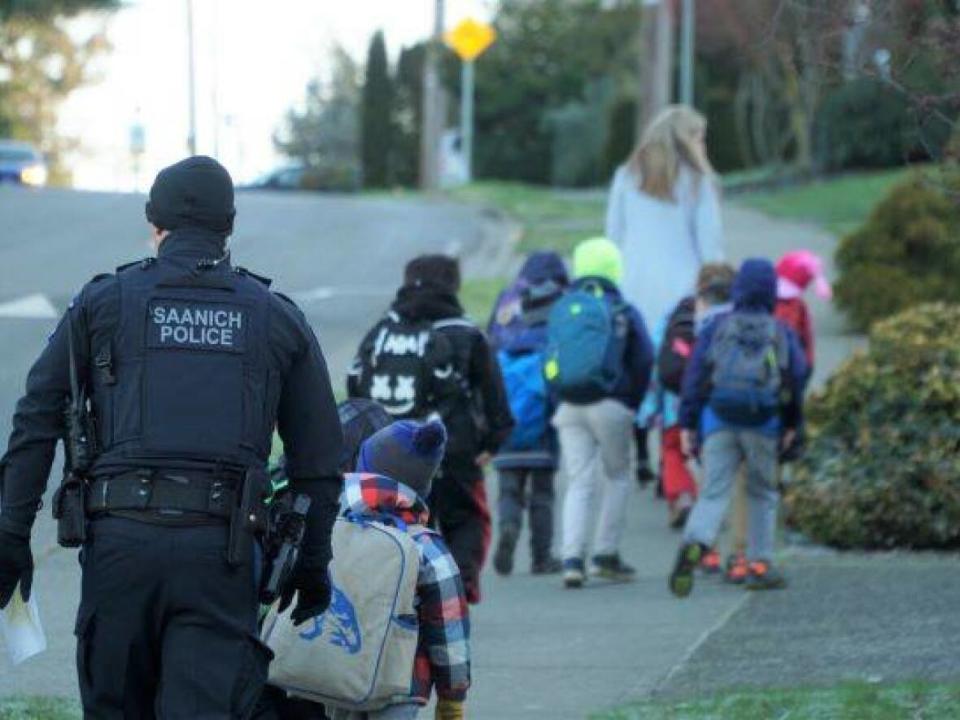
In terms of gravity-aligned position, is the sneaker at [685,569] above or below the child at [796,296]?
below

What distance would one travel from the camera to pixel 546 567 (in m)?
11.1

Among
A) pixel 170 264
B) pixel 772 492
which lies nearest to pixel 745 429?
pixel 772 492

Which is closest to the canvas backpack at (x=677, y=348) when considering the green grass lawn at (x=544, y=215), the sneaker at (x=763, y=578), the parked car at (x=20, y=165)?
the sneaker at (x=763, y=578)

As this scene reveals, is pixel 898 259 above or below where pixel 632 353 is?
below

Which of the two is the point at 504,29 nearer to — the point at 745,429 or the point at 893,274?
the point at 893,274

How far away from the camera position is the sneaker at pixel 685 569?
32.6 ft

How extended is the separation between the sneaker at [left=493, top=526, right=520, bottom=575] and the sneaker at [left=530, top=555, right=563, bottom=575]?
172 mm

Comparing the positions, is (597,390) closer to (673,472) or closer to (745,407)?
(745,407)

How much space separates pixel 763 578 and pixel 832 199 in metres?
27.1

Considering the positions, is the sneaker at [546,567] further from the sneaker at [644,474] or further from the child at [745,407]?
the sneaker at [644,474]

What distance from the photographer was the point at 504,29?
66812mm

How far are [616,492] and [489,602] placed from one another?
0.88m

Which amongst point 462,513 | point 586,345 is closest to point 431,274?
point 462,513

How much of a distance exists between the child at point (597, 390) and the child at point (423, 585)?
4453mm
